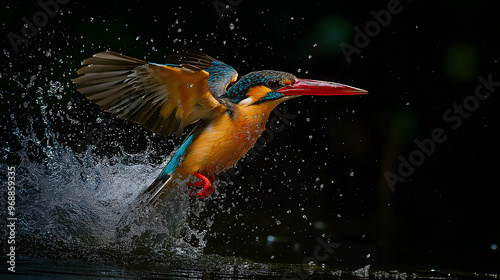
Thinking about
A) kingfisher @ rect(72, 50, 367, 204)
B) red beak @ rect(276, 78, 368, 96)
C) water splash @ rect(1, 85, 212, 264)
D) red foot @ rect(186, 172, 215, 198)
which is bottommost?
water splash @ rect(1, 85, 212, 264)

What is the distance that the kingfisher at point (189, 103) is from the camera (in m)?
2.76

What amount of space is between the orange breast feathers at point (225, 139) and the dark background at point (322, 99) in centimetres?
240

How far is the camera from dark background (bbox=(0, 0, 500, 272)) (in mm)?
5672

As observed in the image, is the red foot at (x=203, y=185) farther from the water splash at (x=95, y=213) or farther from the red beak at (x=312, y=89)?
the red beak at (x=312, y=89)

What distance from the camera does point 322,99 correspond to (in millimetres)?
6020

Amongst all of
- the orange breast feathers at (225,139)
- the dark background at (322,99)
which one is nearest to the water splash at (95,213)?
the orange breast feathers at (225,139)

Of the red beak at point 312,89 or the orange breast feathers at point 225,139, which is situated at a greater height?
the red beak at point 312,89

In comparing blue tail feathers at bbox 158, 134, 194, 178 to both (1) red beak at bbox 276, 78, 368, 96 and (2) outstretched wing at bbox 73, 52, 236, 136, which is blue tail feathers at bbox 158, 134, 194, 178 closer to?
(2) outstretched wing at bbox 73, 52, 236, 136

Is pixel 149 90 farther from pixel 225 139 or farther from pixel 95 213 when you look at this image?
pixel 95 213

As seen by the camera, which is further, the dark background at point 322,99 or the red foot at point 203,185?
the dark background at point 322,99

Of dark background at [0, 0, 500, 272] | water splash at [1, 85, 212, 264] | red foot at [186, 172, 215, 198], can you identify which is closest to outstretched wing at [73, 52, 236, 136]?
red foot at [186, 172, 215, 198]

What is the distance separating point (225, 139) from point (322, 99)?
3194mm

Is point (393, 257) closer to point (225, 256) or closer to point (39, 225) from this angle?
point (225, 256)

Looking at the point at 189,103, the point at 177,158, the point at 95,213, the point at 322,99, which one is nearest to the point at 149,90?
the point at 189,103
